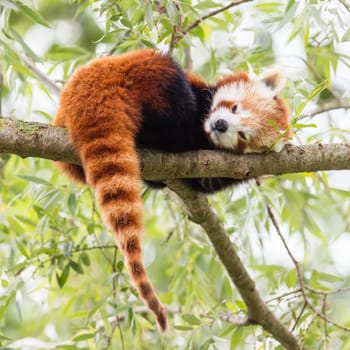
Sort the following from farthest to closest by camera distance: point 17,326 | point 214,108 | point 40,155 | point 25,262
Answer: point 17,326 < point 214,108 < point 25,262 < point 40,155

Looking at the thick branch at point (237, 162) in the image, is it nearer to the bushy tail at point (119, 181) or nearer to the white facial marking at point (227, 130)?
the bushy tail at point (119, 181)

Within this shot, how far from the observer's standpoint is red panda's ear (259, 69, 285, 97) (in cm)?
351

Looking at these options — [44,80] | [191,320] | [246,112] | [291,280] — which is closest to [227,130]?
[246,112]

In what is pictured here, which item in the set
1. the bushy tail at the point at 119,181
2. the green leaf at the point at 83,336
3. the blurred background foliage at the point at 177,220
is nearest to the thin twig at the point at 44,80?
the blurred background foliage at the point at 177,220

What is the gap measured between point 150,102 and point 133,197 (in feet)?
1.83

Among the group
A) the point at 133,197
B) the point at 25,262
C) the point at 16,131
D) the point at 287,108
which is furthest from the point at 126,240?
the point at 287,108

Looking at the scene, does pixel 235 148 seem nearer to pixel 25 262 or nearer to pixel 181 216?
pixel 181 216

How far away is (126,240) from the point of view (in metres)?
2.25

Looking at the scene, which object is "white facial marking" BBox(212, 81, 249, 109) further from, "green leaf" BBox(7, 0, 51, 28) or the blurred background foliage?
"green leaf" BBox(7, 0, 51, 28)

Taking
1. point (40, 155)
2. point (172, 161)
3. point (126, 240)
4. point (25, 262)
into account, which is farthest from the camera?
point (25, 262)

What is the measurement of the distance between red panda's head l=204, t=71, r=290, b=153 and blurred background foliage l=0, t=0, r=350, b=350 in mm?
113

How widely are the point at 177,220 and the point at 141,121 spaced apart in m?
1.02

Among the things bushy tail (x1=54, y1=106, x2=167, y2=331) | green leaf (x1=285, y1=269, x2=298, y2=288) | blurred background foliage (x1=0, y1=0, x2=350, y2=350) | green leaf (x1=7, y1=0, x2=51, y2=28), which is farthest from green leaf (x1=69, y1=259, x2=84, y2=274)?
green leaf (x1=7, y1=0, x2=51, y2=28)

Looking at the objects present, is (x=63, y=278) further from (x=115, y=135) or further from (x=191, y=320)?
(x=115, y=135)
